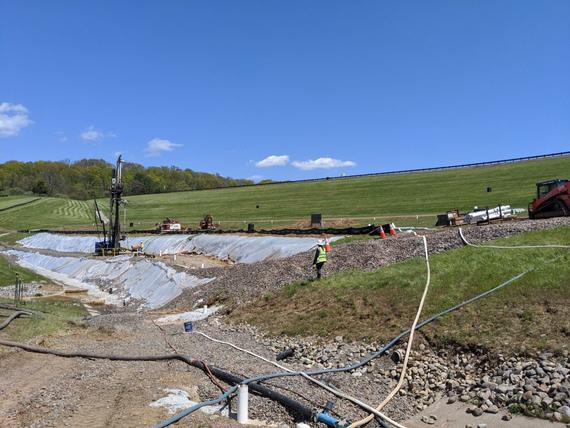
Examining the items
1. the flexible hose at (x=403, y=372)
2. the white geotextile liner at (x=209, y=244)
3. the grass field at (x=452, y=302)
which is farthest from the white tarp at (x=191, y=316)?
the white geotextile liner at (x=209, y=244)

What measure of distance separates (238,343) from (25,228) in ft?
248

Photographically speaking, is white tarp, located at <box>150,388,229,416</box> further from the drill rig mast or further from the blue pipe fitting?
the drill rig mast

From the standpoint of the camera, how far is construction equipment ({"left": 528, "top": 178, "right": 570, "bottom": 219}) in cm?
2317

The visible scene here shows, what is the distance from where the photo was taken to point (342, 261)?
19.7 metres

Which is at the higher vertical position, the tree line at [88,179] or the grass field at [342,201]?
the tree line at [88,179]

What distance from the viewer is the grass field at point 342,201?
48.6 meters

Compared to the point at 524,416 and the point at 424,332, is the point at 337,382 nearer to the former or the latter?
the point at 424,332

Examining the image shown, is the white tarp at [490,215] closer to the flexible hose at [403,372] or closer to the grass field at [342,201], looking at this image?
the grass field at [342,201]

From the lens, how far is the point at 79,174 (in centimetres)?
15500

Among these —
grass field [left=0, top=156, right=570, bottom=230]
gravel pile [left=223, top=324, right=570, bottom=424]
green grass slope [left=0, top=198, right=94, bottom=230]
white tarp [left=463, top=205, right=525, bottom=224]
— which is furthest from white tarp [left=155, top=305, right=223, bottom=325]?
green grass slope [left=0, top=198, right=94, bottom=230]

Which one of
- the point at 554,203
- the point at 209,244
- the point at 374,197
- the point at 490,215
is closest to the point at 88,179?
the point at 374,197

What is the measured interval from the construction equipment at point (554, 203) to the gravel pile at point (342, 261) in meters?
3.22

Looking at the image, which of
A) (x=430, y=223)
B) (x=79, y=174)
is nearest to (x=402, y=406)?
(x=430, y=223)

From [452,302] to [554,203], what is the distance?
1469cm
